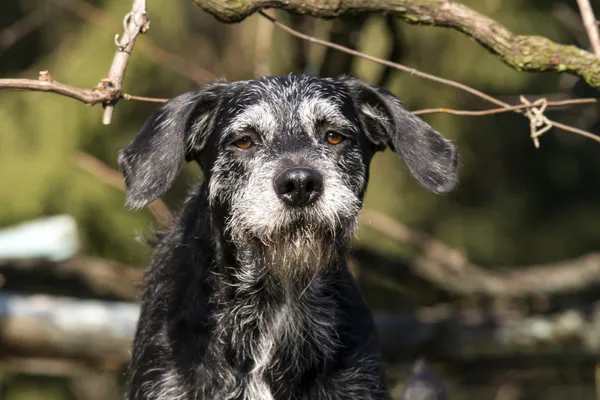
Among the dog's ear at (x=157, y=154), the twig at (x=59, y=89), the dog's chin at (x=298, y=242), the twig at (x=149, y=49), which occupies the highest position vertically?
the twig at (x=149, y=49)

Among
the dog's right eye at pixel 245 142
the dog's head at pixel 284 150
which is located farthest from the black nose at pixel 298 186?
the dog's right eye at pixel 245 142

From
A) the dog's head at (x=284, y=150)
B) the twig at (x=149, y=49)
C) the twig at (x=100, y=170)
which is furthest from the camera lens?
the twig at (x=149, y=49)

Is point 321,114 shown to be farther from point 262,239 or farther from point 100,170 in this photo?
point 100,170

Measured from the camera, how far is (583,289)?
7.83 meters

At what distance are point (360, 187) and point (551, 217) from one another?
5.54m

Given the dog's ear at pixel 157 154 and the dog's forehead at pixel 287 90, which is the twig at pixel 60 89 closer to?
the dog's ear at pixel 157 154

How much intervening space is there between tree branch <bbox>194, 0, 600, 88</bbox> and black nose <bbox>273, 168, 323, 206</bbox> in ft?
3.26

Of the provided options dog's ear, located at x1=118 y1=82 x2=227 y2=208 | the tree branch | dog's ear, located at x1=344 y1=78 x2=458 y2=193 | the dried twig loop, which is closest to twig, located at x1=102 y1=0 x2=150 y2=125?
dog's ear, located at x1=118 y1=82 x2=227 y2=208

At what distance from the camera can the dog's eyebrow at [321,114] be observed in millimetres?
4484

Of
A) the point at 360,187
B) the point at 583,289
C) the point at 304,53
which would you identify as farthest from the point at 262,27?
the point at 360,187

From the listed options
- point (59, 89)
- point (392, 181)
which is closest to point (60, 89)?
point (59, 89)

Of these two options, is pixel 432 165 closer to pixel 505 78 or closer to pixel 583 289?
pixel 583 289

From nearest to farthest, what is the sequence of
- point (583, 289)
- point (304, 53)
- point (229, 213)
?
point (229, 213) < point (304, 53) < point (583, 289)

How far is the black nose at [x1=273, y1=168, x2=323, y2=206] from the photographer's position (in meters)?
4.06
